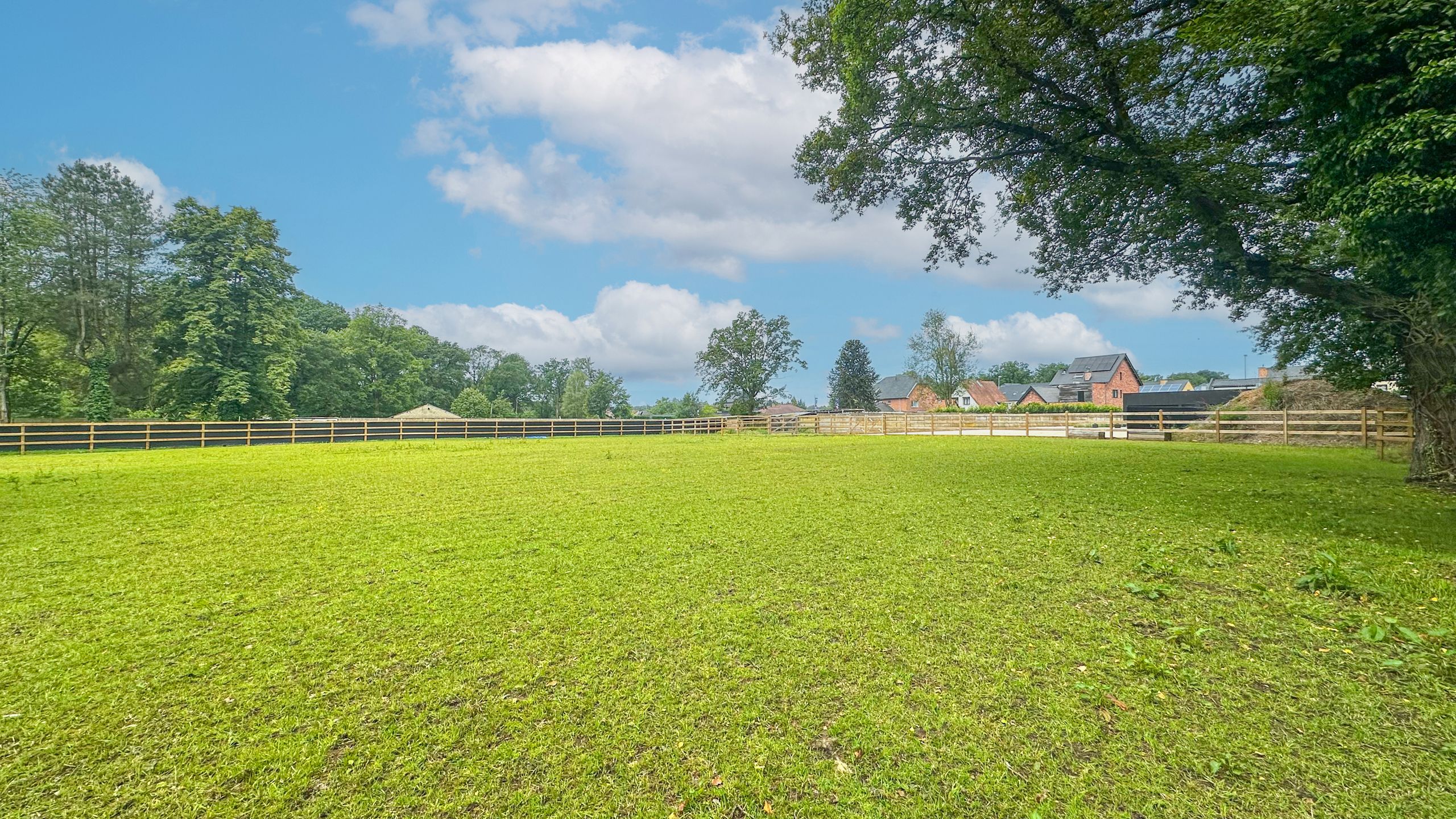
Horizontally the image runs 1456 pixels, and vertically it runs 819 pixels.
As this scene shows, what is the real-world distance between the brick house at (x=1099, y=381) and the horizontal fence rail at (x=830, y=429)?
27677 millimetres

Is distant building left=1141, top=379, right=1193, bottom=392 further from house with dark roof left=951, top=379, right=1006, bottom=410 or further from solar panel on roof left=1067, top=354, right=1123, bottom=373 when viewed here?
house with dark roof left=951, top=379, right=1006, bottom=410

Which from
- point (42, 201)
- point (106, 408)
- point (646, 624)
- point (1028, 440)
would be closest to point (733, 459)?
point (646, 624)

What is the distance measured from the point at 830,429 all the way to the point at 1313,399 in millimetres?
19781

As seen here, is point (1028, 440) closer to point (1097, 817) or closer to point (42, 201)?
point (1097, 817)

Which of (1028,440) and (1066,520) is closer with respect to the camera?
(1066,520)

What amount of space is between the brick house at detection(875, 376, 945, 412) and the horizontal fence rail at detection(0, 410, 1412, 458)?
26.1 meters

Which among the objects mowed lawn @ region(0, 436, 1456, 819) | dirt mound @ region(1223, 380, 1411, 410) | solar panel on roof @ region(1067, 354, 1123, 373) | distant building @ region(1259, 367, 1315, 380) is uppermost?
solar panel on roof @ region(1067, 354, 1123, 373)

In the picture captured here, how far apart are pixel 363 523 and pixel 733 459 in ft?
26.3

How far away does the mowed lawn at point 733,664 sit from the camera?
6.16 ft

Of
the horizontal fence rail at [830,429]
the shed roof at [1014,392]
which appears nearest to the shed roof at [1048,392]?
the shed roof at [1014,392]

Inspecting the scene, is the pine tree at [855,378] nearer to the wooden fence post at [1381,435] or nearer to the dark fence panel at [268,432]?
the dark fence panel at [268,432]

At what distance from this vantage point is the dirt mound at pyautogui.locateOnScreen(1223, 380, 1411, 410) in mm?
13844

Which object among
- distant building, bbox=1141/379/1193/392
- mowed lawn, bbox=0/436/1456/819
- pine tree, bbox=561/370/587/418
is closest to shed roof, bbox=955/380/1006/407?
distant building, bbox=1141/379/1193/392

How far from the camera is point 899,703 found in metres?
2.39
